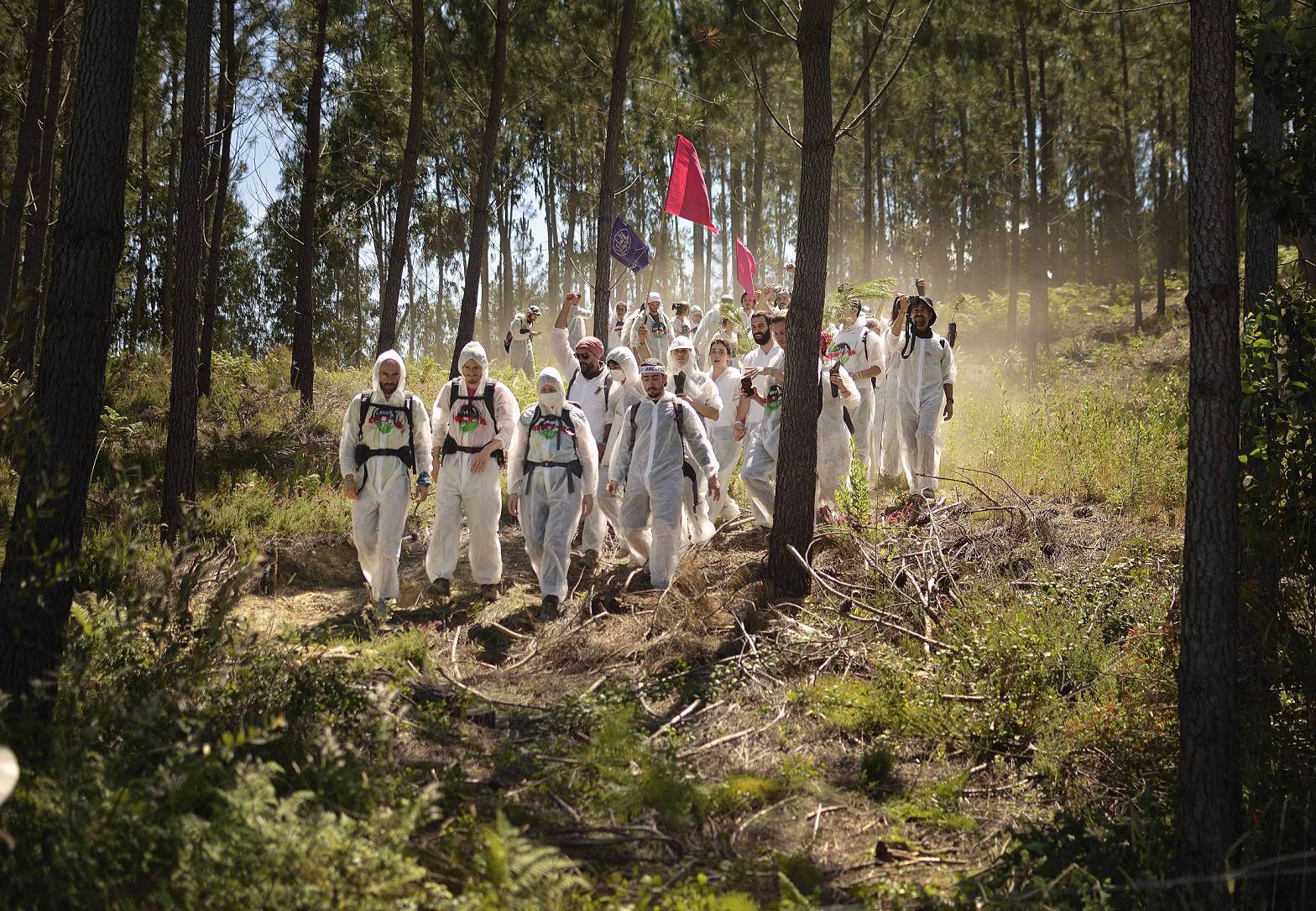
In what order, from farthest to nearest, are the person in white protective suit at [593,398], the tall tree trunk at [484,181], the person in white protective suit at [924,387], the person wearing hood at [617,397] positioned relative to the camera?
the tall tree trunk at [484,181] < the person in white protective suit at [924,387] < the person wearing hood at [617,397] < the person in white protective suit at [593,398]

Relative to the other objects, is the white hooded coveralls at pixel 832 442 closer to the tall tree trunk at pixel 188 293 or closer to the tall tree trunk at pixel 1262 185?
the tall tree trunk at pixel 1262 185

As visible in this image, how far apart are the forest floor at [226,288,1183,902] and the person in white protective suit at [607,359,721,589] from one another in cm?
46

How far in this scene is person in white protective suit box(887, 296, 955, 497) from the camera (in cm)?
1105

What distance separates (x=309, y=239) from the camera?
1620cm

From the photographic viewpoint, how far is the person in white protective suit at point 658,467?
8.88m

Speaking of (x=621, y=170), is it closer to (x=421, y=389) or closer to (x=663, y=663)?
(x=421, y=389)

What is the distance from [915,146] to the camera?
3538 centimetres

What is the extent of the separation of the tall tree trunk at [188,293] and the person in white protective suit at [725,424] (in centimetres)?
543

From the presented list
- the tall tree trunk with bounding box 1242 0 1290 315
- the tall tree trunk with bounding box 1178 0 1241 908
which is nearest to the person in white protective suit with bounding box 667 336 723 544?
the tall tree trunk with bounding box 1242 0 1290 315

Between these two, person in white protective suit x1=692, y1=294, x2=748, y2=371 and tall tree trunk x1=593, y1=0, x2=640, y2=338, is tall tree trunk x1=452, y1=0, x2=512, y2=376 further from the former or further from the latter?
person in white protective suit x1=692, y1=294, x2=748, y2=371

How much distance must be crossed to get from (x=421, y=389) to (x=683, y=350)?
27.9 ft

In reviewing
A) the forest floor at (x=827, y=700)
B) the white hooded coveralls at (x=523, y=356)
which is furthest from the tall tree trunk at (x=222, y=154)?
the forest floor at (x=827, y=700)

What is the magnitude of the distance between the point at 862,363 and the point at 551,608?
18.0 feet

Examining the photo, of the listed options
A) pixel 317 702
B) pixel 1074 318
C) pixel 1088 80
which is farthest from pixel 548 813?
pixel 1074 318
